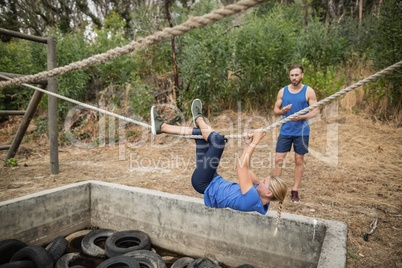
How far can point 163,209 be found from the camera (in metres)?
2.99

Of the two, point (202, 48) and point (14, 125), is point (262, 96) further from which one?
point (14, 125)

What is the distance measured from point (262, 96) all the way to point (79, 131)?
18.8 feet

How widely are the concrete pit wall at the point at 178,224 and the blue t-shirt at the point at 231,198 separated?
0.85ft

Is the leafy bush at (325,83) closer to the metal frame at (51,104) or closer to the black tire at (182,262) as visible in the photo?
the black tire at (182,262)

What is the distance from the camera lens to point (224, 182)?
2.66 meters

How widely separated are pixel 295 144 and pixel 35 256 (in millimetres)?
3251

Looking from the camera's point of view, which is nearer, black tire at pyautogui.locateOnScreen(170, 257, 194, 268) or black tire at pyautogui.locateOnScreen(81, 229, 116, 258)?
black tire at pyautogui.locateOnScreen(170, 257, 194, 268)

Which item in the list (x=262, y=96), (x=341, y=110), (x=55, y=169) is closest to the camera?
(x=55, y=169)

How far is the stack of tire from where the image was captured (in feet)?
8.20

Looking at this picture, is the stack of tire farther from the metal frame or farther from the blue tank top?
the metal frame

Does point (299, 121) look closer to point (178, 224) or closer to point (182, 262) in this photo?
point (178, 224)

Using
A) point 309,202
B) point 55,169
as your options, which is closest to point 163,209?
point 309,202

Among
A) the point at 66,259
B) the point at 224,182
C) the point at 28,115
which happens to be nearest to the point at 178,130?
the point at 224,182

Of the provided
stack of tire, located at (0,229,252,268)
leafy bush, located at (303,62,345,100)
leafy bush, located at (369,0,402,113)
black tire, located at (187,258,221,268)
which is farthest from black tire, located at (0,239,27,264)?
leafy bush, located at (369,0,402,113)
